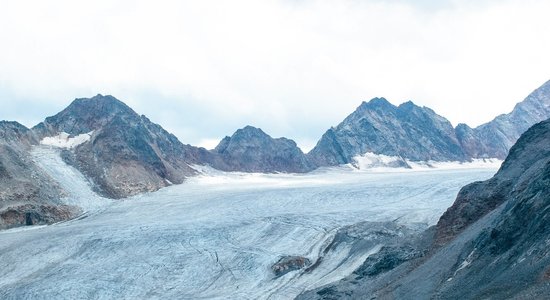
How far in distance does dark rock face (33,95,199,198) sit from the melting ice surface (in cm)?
1082

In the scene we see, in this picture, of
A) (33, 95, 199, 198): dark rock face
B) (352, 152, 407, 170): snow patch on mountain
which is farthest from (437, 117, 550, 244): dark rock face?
(352, 152, 407, 170): snow patch on mountain

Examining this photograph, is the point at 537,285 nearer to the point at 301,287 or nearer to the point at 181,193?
the point at 301,287

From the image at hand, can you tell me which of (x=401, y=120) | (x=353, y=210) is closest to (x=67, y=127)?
(x=353, y=210)

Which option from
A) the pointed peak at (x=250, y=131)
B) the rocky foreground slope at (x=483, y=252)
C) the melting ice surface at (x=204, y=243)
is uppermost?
the pointed peak at (x=250, y=131)

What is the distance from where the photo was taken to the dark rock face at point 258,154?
9719 centimetres

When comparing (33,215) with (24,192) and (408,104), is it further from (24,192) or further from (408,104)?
(408,104)

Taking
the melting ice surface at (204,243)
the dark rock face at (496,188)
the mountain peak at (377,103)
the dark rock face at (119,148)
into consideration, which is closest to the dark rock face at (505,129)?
the mountain peak at (377,103)

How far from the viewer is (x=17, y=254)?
3266 cm

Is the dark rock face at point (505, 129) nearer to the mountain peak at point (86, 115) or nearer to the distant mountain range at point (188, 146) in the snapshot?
the distant mountain range at point (188, 146)

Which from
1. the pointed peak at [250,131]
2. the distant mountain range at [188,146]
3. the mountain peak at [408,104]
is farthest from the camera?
the mountain peak at [408,104]

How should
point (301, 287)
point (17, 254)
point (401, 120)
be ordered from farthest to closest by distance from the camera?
point (401, 120)
point (17, 254)
point (301, 287)

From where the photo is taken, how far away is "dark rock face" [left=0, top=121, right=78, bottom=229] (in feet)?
142

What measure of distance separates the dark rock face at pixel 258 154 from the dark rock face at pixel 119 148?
27.5ft

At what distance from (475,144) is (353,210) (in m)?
103
